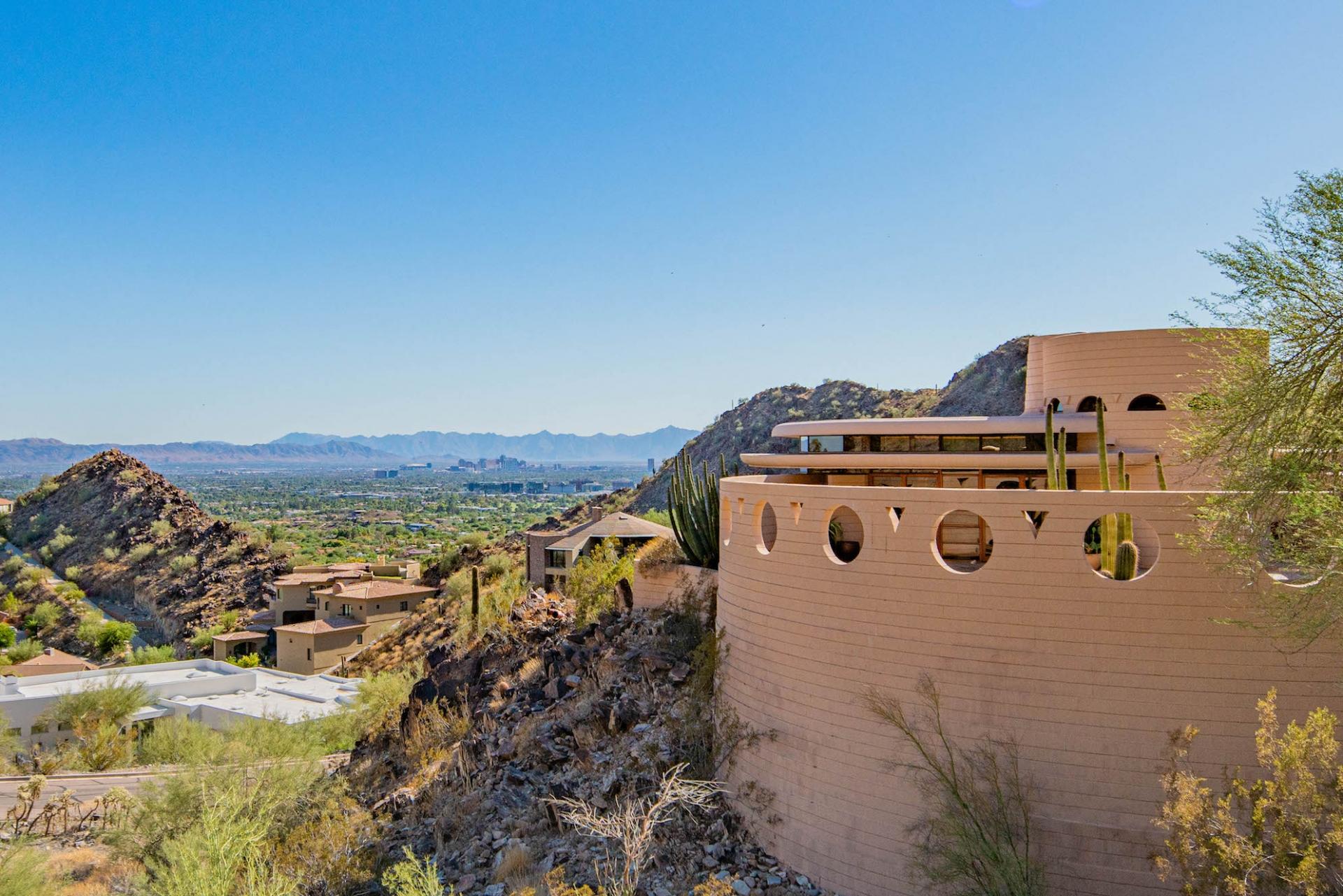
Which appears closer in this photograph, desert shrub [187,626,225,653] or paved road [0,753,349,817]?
paved road [0,753,349,817]

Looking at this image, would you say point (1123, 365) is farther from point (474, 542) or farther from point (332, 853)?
point (474, 542)

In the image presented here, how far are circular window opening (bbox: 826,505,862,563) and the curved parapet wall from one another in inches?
126

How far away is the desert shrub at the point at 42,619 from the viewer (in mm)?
55000

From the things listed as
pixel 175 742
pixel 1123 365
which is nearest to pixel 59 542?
pixel 175 742

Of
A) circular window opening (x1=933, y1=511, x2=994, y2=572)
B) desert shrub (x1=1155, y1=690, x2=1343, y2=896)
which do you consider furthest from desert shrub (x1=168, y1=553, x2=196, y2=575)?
desert shrub (x1=1155, y1=690, x2=1343, y2=896)

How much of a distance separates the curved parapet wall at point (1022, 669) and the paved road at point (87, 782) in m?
17.3

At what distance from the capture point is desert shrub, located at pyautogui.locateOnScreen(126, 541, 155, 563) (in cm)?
6606

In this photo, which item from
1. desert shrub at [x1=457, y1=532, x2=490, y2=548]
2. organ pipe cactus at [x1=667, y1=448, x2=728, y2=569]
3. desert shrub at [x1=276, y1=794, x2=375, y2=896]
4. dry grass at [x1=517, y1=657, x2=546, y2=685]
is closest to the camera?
desert shrub at [x1=276, y1=794, x2=375, y2=896]

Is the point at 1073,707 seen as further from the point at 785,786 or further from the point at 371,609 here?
the point at 371,609

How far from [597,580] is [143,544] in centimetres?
5940

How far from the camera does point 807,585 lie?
40.2ft

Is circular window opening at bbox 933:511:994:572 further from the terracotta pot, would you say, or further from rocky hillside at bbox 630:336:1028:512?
rocky hillside at bbox 630:336:1028:512

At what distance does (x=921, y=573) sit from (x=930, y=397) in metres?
48.0

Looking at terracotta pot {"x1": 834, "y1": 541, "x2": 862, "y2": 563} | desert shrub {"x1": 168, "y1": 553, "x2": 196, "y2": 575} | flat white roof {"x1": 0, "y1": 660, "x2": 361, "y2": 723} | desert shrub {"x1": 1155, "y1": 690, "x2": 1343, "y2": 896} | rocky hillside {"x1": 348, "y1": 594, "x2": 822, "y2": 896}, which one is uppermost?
terracotta pot {"x1": 834, "y1": 541, "x2": 862, "y2": 563}
